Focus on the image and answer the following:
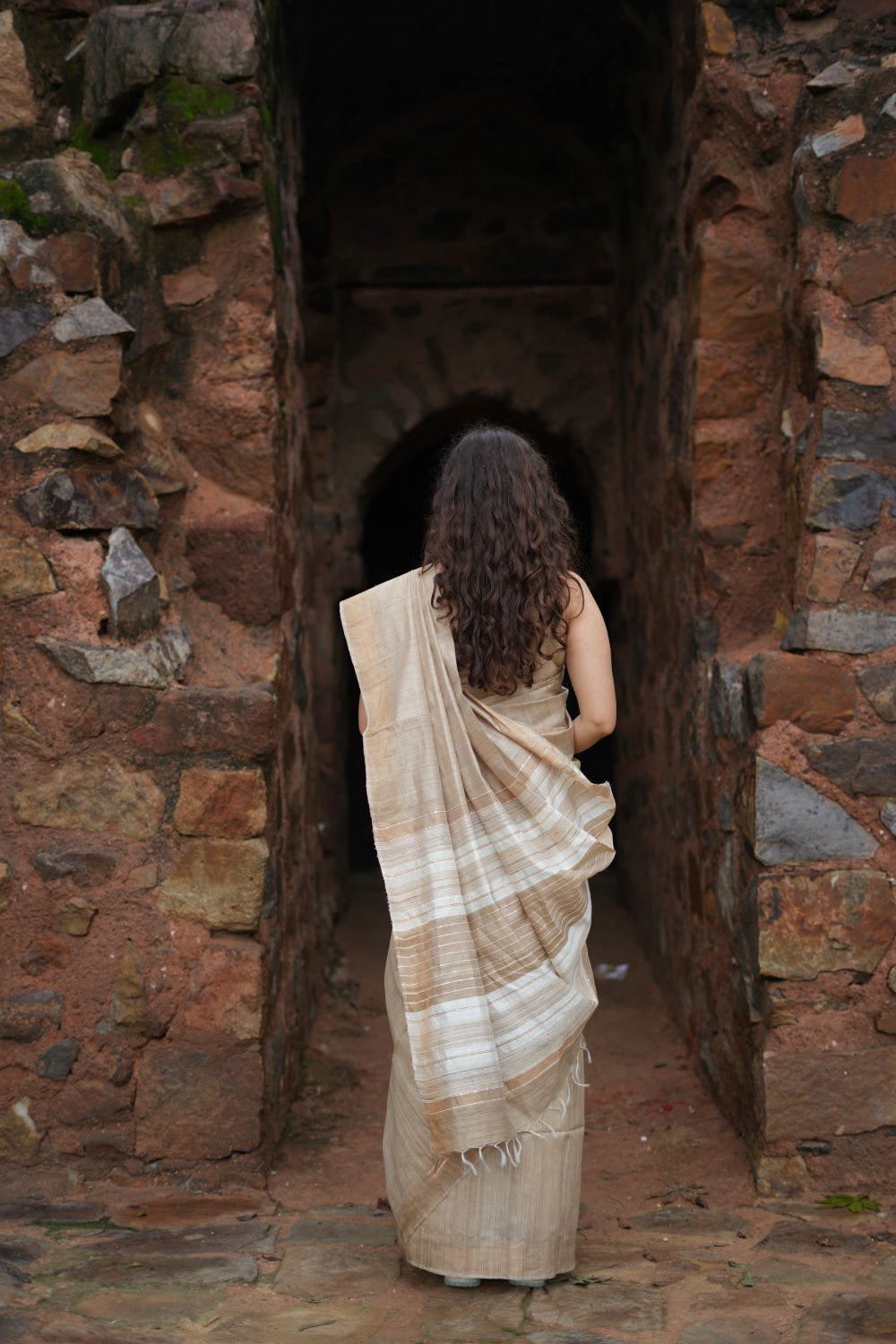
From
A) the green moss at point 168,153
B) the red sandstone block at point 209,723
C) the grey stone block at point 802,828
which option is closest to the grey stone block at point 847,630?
the grey stone block at point 802,828

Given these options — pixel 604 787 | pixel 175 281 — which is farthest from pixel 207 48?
pixel 604 787

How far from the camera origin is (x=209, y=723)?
3500mm

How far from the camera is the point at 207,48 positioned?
12.4ft

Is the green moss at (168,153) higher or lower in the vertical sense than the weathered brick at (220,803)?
higher

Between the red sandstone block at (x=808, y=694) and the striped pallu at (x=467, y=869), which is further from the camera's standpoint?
the red sandstone block at (x=808, y=694)

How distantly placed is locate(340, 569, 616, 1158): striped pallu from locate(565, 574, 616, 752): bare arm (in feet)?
0.40

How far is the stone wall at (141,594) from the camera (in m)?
3.45

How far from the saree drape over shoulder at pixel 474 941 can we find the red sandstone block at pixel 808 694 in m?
0.72

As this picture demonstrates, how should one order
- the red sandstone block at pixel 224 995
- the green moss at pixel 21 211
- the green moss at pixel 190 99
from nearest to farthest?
the red sandstone block at pixel 224 995, the green moss at pixel 21 211, the green moss at pixel 190 99

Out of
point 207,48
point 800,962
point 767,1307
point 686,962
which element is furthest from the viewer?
point 686,962

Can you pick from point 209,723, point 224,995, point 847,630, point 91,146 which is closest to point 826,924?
point 847,630

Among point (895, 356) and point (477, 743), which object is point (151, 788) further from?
point (895, 356)

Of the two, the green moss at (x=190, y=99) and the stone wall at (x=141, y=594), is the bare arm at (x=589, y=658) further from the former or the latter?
the green moss at (x=190, y=99)

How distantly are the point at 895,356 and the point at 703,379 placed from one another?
61 cm
